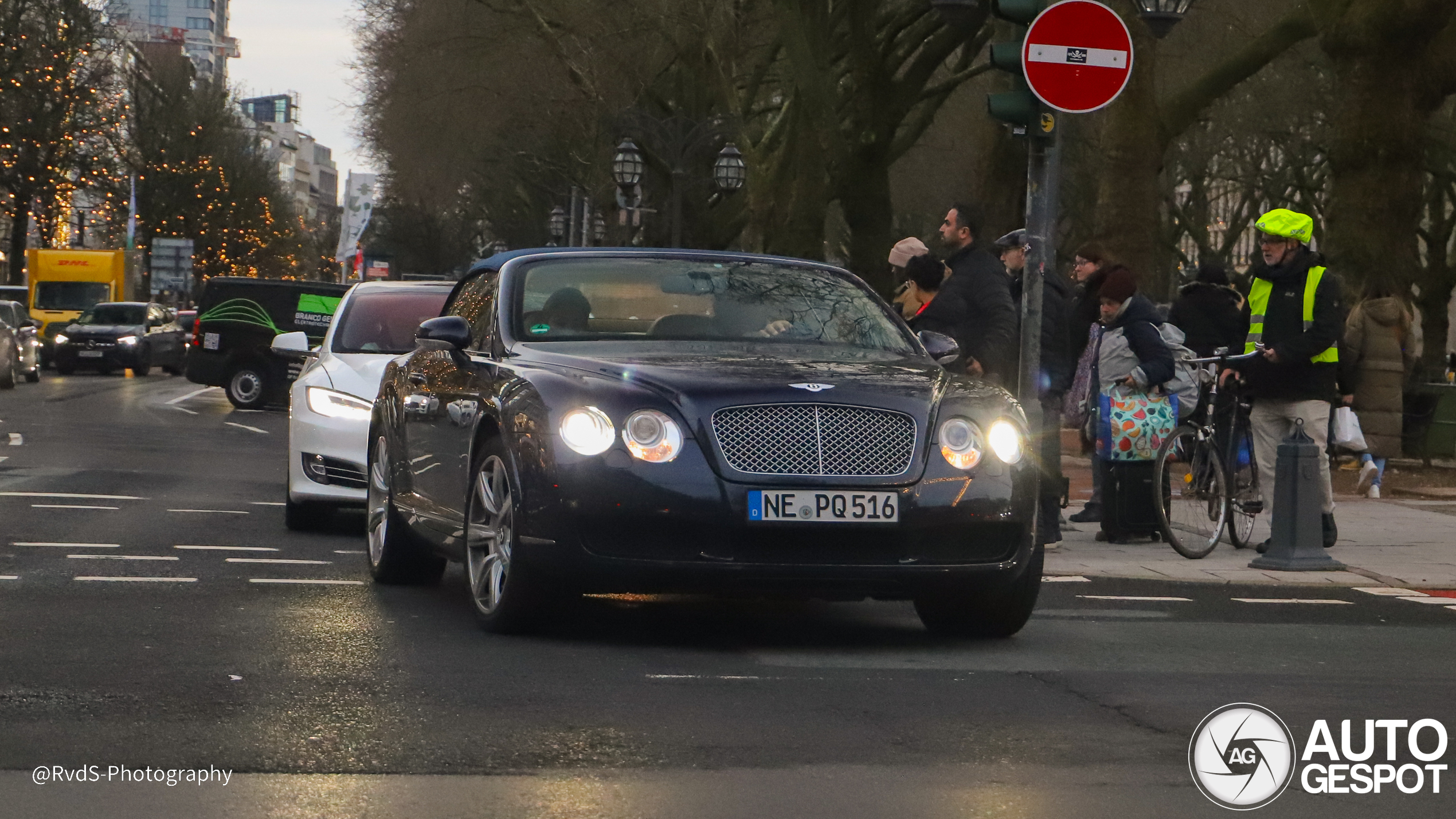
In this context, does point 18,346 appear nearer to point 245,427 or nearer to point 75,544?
point 245,427

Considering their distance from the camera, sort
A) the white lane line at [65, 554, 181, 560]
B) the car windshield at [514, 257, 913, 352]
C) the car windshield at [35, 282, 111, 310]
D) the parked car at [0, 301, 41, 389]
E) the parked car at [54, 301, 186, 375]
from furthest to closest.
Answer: the car windshield at [35, 282, 111, 310] < the parked car at [54, 301, 186, 375] < the parked car at [0, 301, 41, 389] < the white lane line at [65, 554, 181, 560] < the car windshield at [514, 257, 913, 352]

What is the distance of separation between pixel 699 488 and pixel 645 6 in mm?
27838

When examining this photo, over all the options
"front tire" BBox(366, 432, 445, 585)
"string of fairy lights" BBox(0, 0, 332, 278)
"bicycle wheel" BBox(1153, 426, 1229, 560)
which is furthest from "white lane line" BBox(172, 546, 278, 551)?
"string of fairy lights" BBox(0, 0, 332, 278)

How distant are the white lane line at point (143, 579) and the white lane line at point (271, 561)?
91 centimetres

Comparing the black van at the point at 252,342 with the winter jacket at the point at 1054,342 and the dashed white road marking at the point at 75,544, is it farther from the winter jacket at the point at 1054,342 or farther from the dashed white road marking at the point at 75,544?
the dashed white road marking at the point at 75,544

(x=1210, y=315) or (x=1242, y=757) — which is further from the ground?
(x=1210, y=315)

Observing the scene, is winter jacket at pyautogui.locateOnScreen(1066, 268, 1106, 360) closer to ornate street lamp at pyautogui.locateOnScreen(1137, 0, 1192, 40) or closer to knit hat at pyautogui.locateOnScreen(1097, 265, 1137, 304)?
knit hat at pyautogui.locateOnScreen(1097, 265, 1137, 304)

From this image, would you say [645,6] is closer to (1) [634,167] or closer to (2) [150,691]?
(1) [634,167]

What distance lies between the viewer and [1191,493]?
39.9 feet

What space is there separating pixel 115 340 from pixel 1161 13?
35.6m

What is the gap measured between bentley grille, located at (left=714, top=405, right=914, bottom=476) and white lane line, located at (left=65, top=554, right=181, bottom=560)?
403cm

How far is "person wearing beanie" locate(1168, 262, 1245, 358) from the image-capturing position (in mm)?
14895

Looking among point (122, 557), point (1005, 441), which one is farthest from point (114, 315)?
point (1005, 441)

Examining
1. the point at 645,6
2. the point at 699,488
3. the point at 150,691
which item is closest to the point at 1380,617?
the point at 699,488
